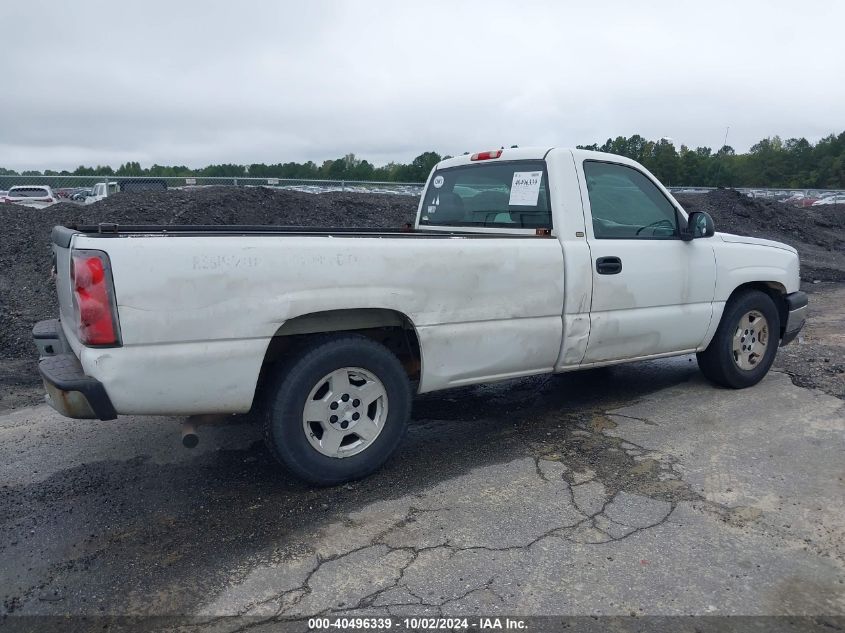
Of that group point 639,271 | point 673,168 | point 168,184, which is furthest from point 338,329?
point 673,168

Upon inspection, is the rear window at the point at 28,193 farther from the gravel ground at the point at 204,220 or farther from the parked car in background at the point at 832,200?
the parked car in background at the point at 832,200

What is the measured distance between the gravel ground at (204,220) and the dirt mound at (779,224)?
1.5 inches

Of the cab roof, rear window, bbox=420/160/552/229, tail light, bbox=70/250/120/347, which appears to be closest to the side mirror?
the cab roof

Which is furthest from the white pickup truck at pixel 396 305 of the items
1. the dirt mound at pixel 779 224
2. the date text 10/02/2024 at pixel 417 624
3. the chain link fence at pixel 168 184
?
the chain link fence at pixel 168 184

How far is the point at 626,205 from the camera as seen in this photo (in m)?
5.11

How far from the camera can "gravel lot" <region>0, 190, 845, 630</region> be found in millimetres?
2967

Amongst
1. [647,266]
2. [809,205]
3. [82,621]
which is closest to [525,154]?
[647,266]

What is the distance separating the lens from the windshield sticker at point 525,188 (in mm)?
4879

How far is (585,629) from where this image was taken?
2744 mm

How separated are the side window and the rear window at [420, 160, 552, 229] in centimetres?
37

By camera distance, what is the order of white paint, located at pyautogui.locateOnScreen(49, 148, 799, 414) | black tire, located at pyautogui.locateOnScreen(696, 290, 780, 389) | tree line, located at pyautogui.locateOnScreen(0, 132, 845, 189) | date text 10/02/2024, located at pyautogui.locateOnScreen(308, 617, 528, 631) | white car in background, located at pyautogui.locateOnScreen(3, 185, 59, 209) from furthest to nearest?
tree line, located at pyautogui.locateOnScreen(0, 132, 845, 189), white car in background, located at pyautogui.locateOnScreen(3, 185, 59, 209), black tire, located at pyautogui.locateOnScreen(696, 290, 780, 389), white paint, located at pyautogui.locateOnScreen(49, 148, 799, 414), date text 10/02/2024, located at pyautogui.locateOnScreen(308, 617, 528, 631)

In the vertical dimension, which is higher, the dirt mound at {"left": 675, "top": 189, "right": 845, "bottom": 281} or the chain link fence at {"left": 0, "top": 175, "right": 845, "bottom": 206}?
the chain link fence at {"left": 0, "top": 175, "right": 845, "bottom": 206}

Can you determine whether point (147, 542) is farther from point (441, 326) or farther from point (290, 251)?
point (441, 326)

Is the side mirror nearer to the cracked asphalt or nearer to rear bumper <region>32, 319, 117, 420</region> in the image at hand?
the cracked asphalt
